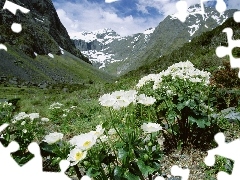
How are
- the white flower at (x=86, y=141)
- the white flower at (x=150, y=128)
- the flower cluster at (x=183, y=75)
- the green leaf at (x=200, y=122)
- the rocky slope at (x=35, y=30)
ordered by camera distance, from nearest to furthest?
the white flower at (x=86, y=141) → the white flower at (x=150, y=128) → the flower cluster at (x=183, y=75) → the green leaf at (x=200, y=122) → the rocky slope at (x=35, y=30)

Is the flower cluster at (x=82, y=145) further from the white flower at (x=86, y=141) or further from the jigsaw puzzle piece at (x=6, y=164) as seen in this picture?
the jigsaw puzzle piece at (x=6, y=164)

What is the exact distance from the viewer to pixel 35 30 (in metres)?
131

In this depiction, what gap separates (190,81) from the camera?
5.23 metres

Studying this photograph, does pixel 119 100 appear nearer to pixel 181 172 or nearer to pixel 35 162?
pixel 181 172

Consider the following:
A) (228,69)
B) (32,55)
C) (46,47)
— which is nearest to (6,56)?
(32,55)

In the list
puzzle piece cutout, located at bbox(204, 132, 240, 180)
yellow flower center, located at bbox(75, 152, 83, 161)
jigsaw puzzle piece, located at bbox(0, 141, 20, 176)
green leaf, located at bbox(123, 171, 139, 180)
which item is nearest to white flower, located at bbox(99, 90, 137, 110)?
yellow flower center, located at bbox(75, 152, 83, 161)

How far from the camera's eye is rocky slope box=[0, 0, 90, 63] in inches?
4097

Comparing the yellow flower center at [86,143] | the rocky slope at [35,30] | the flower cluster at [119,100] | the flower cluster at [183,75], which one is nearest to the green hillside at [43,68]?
the rocky slope at [35,30]

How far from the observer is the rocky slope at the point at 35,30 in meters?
104

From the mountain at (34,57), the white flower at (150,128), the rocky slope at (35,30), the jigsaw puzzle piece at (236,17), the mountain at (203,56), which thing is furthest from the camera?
the rocky slope at (35,30)

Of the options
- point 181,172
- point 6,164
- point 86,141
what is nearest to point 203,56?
point 181,172

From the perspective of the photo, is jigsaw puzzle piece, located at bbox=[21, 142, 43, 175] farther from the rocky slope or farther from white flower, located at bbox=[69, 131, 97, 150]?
the rocky slope

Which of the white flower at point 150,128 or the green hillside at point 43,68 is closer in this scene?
the white flower at point 150,128

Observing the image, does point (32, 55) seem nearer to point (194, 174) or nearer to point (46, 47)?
point (46, 47)
